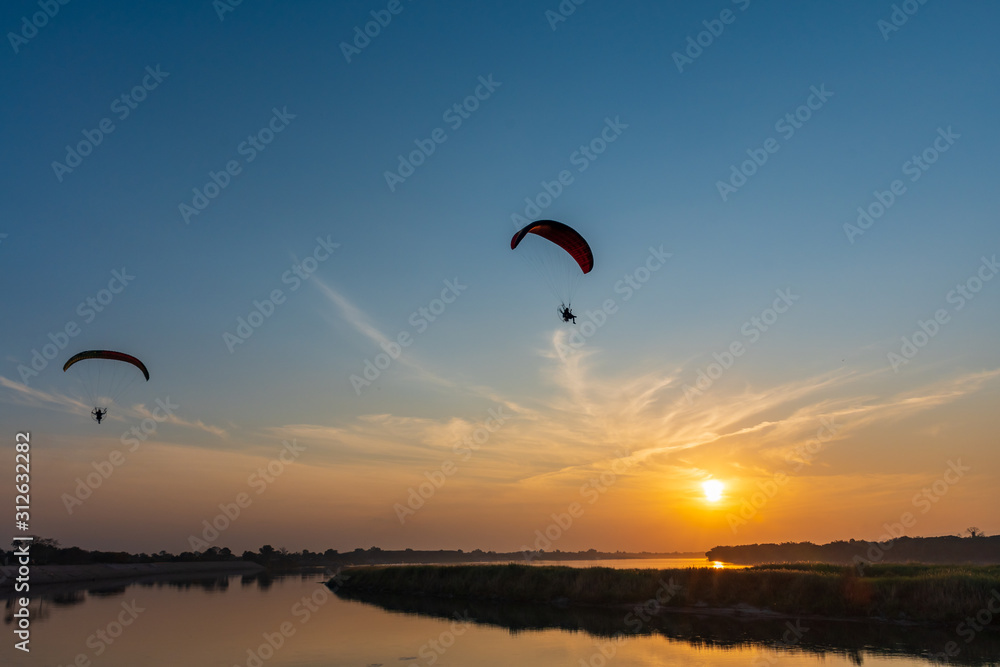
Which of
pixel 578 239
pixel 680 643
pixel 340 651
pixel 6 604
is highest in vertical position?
pixel 578 239

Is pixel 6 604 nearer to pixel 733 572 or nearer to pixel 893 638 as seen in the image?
pixel 733 572

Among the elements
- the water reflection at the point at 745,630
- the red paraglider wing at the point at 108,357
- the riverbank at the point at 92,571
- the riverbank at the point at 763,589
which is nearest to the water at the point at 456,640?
the water reflection at the point at 745,630

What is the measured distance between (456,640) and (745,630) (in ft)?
45.3

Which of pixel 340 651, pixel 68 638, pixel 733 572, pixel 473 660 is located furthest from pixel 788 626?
pixel 68 638

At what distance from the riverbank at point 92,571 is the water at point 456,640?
30.8 metres

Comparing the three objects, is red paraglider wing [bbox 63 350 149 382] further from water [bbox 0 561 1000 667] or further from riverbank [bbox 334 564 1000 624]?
riverbank [bbox 334 564 1000 624]

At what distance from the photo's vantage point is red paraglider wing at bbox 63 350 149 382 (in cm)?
3534

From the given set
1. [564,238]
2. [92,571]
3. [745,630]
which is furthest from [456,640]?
[92,571]

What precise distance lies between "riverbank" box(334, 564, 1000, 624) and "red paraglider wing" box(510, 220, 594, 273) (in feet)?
70.5

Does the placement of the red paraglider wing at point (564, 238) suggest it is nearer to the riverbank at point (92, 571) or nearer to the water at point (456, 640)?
the water at point (456, 640)

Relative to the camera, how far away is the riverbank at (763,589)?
2906cm

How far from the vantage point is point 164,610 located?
140 ft

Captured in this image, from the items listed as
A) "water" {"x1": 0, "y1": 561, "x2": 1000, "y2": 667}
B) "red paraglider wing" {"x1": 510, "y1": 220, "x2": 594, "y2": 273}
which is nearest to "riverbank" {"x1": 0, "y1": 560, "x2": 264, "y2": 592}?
"water" {"x1": 0, "y1": 561, "x2": 1000, "y2": 667}

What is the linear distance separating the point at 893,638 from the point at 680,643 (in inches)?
350
